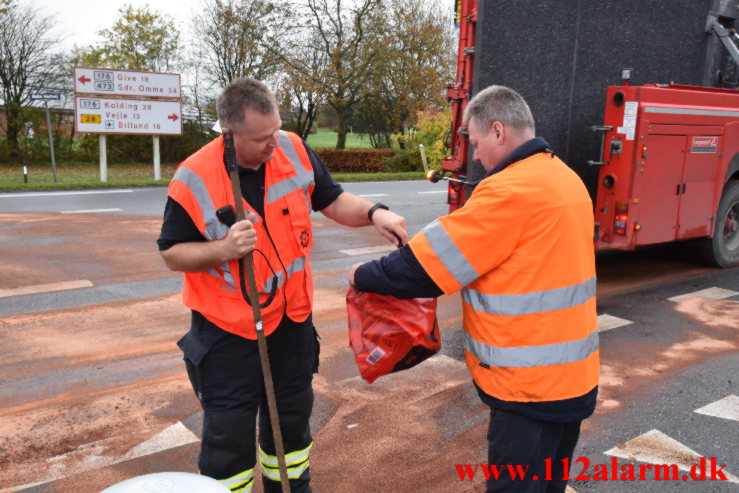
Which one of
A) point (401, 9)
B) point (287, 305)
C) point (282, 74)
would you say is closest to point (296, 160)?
point (287, 305)

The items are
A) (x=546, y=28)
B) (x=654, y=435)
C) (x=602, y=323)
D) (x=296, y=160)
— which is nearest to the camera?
(x=296, y=160)

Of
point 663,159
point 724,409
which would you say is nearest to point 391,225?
point 724,409

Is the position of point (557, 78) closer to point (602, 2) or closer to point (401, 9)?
point (602, 2)

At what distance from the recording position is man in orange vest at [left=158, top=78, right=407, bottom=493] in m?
2.49

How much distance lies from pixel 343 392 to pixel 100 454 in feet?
5.18

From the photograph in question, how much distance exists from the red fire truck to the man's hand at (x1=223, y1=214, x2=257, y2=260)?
12.3ft

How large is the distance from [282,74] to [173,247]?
2786cm

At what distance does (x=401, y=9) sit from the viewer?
32.0 meters

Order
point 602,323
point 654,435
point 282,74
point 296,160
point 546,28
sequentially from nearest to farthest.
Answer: point 296,160 → point 654,435 → point 602,323 → point 546,28 → point 282,74

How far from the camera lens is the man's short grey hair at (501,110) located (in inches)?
94.0

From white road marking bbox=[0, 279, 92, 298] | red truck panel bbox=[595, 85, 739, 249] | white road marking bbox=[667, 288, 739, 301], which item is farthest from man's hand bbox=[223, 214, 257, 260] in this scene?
white road marking bbox=[667, 288, 739, 301]

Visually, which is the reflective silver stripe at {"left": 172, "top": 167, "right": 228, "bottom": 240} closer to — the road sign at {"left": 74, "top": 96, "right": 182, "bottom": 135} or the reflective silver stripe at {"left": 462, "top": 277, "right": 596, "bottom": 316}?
the reflective silver stripe at {"left": 462, "top": 277, "right": 596, "bottom": 316}

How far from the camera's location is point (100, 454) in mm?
3600

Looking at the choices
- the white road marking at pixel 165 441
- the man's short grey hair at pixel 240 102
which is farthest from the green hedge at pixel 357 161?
the man's short grey hair at pixel 240 102
